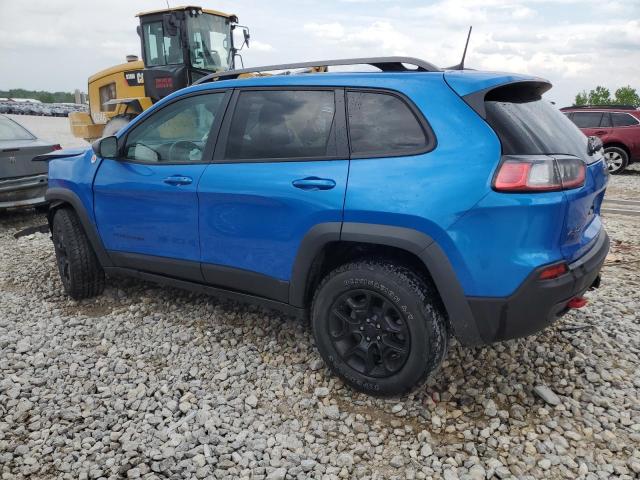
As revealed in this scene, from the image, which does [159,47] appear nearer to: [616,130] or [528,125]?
[528,125]

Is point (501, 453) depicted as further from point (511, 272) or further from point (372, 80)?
point (372, 80)

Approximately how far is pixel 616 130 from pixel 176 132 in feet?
38.9

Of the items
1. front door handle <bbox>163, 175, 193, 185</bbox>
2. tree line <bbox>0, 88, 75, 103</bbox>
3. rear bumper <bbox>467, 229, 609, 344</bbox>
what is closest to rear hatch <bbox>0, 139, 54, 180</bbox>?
front door handle <bbox>163, 175, 193, 185</bbox>

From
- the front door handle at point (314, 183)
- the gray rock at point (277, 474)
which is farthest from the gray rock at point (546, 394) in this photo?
the front door handle at point (314, 183)

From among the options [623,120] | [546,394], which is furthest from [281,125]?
[623,120]

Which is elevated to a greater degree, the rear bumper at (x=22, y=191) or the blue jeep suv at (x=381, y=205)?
the blue jeep suv at (x=381, y=205)

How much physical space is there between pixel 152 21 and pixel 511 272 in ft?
32.4

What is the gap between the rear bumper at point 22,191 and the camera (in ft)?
21.7

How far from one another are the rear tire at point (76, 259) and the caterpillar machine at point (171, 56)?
5838mm

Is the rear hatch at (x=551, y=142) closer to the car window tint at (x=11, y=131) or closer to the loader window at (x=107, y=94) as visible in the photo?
the car window tint at (x=11, y=131)

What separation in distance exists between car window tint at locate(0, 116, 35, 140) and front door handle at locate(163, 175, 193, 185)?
5.06m

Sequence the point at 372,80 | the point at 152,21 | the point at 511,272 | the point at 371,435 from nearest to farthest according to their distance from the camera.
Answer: the point at 511,272, the point at 371,435, the point at 372,80, the point at 152,21

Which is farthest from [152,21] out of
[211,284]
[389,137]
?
[389,137]

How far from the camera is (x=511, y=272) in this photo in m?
2.33
